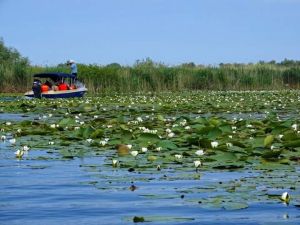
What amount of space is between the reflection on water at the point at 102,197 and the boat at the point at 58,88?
20.7 meters

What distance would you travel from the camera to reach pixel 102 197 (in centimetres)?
595

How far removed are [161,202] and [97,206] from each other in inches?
20.6

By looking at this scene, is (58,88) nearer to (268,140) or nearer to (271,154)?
(268,140)

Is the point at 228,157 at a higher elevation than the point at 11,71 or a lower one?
lower

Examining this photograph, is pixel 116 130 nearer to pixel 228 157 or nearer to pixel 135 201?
pixel 228 157

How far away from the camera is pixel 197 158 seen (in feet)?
26.2

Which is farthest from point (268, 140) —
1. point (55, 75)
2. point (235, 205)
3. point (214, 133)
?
point (55, 75)

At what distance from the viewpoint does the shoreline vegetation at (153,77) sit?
37.3 m

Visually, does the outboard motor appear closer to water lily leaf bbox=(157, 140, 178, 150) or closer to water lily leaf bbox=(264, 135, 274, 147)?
water lily leaf bbox=(157, 140, 178, 150)

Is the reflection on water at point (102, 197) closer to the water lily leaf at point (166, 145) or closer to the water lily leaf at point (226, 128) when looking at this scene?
the water lily leaf at point (166, 145)

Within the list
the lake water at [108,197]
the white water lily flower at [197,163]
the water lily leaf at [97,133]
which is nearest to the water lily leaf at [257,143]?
the white water lily flower at [197,163]

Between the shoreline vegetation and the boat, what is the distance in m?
6.27

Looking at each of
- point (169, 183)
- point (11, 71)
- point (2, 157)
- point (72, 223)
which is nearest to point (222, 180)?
point (169, 183)

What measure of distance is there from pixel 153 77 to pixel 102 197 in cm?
3263
